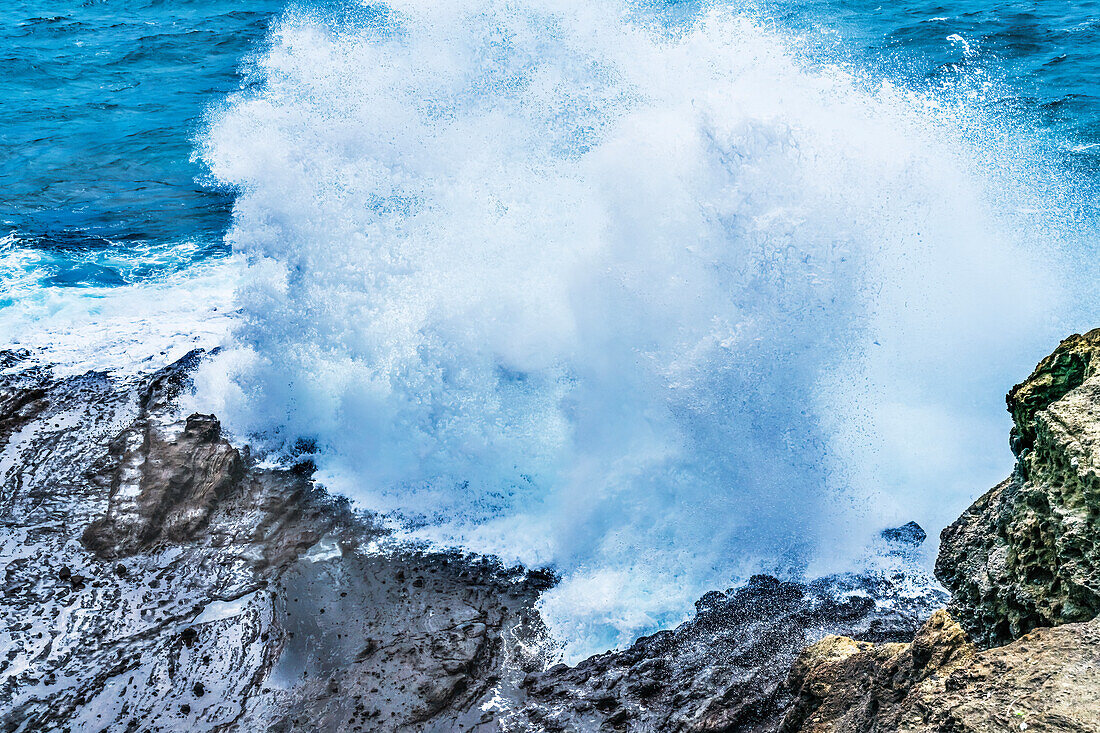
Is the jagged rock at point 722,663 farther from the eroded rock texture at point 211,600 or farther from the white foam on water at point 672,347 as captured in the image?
the eroded rock texture at point 211,600

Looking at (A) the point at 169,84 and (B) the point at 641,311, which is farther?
(A) the point at 169,84

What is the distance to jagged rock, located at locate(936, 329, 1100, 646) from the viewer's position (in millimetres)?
3406

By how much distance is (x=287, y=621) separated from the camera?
6348mm

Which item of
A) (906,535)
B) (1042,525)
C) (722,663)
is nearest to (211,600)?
(722,663)

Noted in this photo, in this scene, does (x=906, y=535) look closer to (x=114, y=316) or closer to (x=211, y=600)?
(x=211, y=600)

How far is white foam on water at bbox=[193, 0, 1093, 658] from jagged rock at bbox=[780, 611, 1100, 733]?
217 centimetres

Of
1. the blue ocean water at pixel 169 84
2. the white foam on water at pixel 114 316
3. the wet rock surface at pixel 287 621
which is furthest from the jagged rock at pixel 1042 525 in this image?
the blue ocean water at pixel 169 84

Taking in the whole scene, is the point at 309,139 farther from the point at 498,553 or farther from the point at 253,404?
the point at 498,553

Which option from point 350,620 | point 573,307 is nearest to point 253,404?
point 350,620

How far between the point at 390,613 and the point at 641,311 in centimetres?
378

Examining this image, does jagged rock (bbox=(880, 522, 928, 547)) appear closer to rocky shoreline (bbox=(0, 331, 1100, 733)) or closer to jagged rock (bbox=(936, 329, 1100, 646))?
rocky shoreline (bbox=(0, 331, 1100, 733))

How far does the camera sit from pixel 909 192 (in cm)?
881

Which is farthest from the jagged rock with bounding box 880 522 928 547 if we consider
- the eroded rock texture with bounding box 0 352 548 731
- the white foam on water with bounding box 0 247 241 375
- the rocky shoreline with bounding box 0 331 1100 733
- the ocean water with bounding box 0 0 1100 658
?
the white foam on water with bounding box 0 247 241 375

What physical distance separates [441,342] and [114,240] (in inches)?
267
